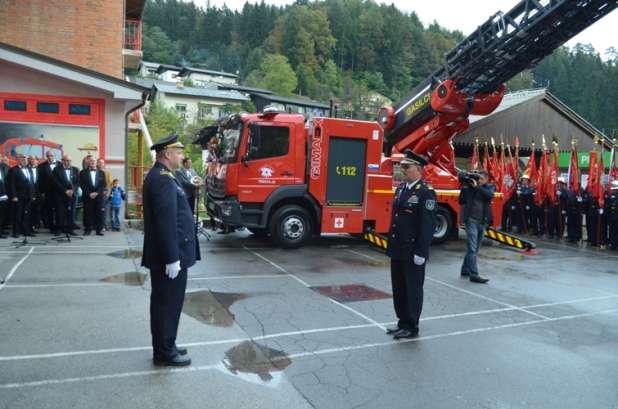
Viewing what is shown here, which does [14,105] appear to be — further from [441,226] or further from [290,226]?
[441,226]

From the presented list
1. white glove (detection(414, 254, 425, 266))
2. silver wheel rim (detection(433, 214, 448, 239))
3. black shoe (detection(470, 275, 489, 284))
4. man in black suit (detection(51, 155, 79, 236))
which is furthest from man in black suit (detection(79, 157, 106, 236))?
white glove (detection(414, 254, 425, 266))

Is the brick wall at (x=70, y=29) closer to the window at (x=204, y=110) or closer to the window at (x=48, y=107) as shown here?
the window at (x=48, y=107)

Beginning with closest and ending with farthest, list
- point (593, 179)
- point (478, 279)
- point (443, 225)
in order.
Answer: point (478, 279)
point (443, 225)
point (593, 179)

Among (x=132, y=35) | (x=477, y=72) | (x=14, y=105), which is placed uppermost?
(x=132, y=35)

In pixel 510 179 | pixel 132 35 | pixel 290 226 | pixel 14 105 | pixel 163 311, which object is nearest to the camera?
pixel 163 311

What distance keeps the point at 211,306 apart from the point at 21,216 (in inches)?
278

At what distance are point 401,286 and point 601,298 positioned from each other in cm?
412

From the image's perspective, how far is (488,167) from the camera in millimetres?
18172

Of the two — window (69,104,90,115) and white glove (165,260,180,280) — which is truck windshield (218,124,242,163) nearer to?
window (69,104,90,115)

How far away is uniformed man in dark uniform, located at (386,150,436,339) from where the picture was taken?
5566 mm

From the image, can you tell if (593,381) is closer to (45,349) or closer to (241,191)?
(45,349)

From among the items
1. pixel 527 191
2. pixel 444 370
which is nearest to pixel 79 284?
pixel 444 370

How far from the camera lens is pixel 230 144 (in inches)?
447

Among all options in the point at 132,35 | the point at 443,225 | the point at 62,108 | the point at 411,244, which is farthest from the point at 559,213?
the point at 132,35
